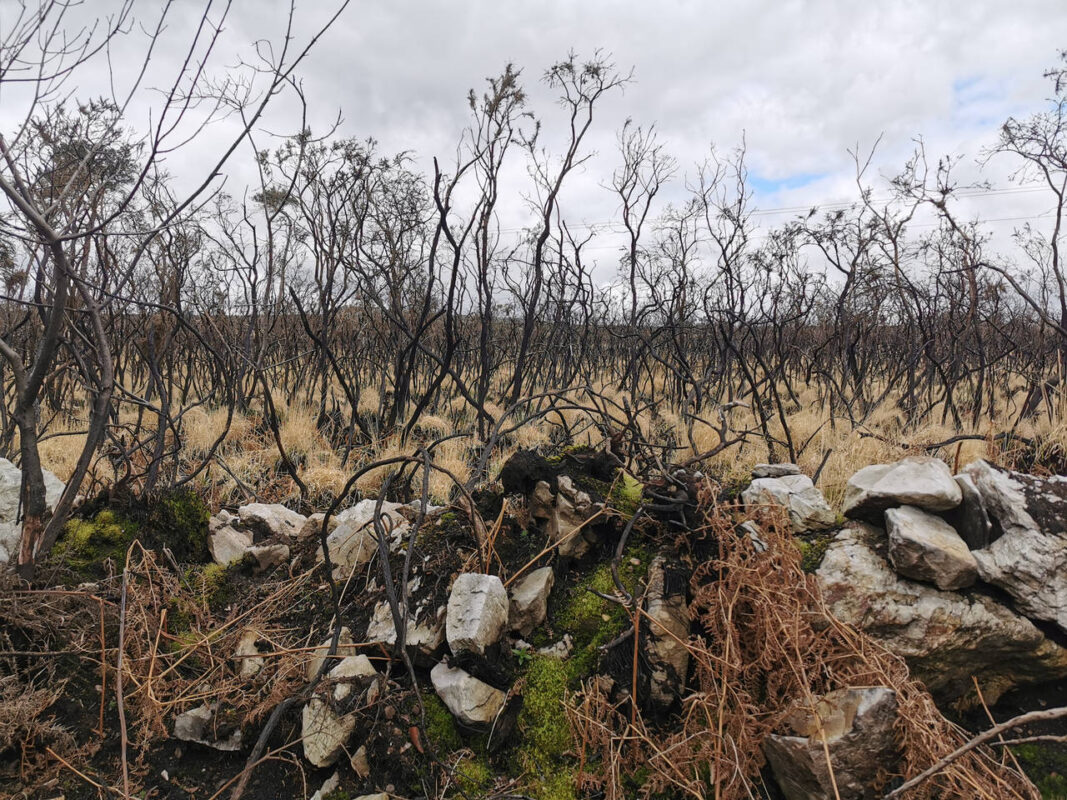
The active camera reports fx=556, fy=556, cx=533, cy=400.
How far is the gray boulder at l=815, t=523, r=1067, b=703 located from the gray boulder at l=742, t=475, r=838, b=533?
0.34 metres

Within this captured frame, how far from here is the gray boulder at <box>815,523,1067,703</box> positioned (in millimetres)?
1925

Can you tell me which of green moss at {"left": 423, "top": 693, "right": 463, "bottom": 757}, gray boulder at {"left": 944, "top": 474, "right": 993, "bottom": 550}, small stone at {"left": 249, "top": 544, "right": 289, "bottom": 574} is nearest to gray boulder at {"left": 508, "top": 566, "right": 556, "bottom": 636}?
green moss at {"left": 423, "top": 693, "right": 463, "bottom": 757}

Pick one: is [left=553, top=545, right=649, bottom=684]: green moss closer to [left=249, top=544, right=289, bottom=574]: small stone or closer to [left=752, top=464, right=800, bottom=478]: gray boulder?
[left=752, top=464, right=800, bottom=478]: gray boulder

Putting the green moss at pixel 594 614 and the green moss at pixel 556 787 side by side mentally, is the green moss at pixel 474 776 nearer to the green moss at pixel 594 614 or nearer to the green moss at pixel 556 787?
the green moss at pixel 556 787

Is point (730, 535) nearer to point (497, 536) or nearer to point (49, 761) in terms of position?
point (497, 536)

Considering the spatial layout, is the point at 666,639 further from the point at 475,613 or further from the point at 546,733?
the point at 475,613

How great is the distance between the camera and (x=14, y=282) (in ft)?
15.2

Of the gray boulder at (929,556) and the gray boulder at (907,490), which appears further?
the gray boulder at (907,490)

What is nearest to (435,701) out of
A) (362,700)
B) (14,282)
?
(362,700)

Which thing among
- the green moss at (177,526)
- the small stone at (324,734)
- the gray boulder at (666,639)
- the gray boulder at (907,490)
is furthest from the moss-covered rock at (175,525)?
the gray boulder at (907,490)

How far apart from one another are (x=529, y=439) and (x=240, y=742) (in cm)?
406

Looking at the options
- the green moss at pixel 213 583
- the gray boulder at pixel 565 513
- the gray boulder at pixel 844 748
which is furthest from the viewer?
the green moss at pixel 213 583

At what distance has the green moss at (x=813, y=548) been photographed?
2.13m

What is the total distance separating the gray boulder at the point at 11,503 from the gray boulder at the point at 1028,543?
372cm
